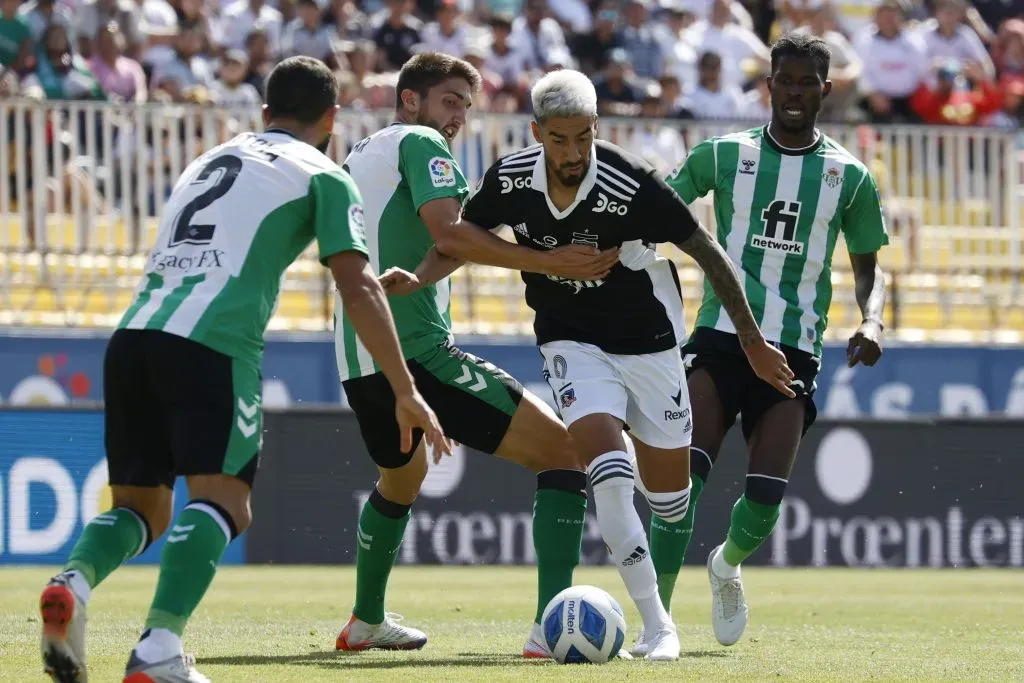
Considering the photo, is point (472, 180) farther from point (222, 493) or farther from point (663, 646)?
point (222, 493)

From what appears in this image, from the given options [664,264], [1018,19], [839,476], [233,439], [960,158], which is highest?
[1018,19]

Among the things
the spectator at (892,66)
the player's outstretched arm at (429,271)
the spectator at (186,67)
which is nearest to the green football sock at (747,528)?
the player's outstretched arm at (429,271)

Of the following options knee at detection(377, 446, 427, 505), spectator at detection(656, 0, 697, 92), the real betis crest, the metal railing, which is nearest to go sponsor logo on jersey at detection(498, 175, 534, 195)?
knee at detection(377, 446, 427, 505)

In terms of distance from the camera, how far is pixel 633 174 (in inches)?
267

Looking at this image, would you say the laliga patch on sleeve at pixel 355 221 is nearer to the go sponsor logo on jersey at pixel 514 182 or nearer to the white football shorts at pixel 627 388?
the go sponsor logo on jersey at pixel 514 182

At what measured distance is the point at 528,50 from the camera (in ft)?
62.0

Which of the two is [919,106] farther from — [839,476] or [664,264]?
[664,264]

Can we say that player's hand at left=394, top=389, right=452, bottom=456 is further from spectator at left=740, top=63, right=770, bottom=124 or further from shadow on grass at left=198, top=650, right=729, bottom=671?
spectator at left=740, top=63, right=770, bottom=124

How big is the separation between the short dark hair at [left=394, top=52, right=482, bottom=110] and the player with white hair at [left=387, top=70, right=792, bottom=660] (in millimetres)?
575

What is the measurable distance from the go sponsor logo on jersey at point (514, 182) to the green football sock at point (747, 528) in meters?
1.92

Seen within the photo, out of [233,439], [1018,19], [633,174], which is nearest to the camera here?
[233,439]

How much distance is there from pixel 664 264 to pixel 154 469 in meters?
2.59

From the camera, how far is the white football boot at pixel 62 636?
4.99 meters

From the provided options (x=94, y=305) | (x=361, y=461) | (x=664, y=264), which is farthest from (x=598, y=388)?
(x=94, y=305)
